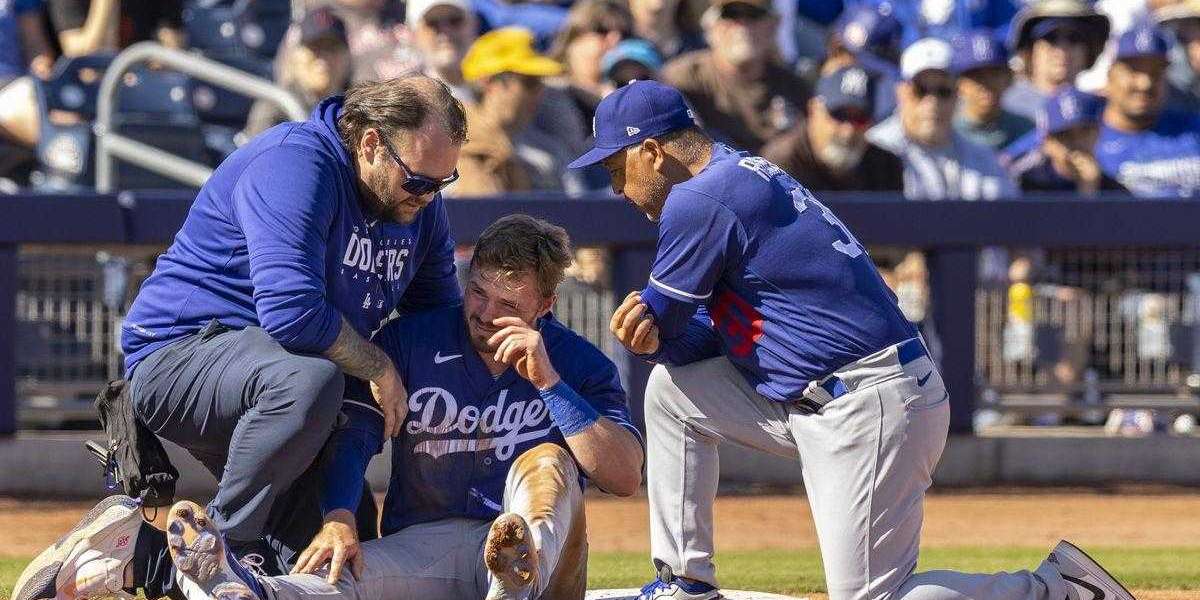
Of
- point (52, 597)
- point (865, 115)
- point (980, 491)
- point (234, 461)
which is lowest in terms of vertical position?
point (980, 491)

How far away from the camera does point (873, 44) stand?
434 inches

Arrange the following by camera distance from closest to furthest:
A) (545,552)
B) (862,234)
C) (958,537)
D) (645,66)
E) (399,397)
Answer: (545,552) < (399,397) < (958,537) < (862,234) < (645,66)

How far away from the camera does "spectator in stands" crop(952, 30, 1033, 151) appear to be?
10.2 metres

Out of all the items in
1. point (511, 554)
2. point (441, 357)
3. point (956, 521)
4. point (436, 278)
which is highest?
point (436, 278)

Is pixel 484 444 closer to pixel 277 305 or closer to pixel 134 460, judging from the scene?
pixel 277 305

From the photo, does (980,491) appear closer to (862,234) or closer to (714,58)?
(862,234)

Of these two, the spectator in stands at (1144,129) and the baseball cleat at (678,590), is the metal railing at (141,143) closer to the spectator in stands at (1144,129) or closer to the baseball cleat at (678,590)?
the spectator in stands at (1144,129)

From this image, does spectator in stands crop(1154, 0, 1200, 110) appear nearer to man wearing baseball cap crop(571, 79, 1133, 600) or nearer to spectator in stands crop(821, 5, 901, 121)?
spectator in stands crop(821, 5, 901, 121)

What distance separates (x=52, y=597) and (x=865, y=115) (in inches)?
233

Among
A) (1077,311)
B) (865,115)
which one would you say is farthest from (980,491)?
(865,115)

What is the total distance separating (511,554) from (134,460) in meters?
1.12

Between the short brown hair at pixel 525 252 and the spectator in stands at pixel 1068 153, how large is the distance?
5785mm

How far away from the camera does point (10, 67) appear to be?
996 cm

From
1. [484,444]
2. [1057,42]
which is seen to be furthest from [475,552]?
[1057,42]
